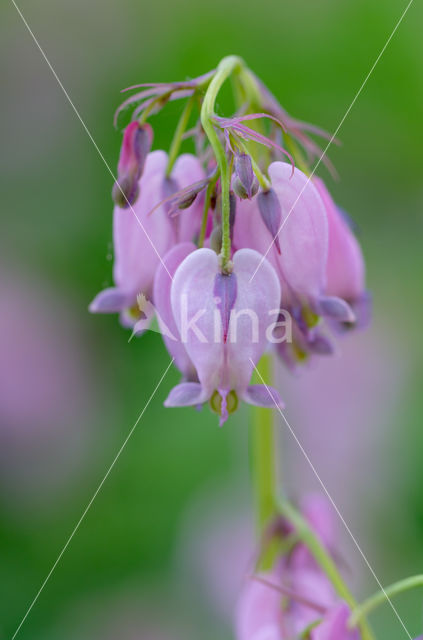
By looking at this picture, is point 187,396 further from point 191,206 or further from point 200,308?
point 191,206

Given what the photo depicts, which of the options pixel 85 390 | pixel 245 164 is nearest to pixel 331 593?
pixel 245 164

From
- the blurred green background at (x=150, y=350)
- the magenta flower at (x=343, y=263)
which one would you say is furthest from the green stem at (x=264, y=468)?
the blurred green background at (x=150, y=350)

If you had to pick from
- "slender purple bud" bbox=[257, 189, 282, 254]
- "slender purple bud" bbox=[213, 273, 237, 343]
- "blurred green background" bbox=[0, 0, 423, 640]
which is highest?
"slender purple bud" bbox=[257, 189, 282, 254]

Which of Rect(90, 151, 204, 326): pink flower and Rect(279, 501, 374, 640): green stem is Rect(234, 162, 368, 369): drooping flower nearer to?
Rect(90, 151, 204, 326): pink flower

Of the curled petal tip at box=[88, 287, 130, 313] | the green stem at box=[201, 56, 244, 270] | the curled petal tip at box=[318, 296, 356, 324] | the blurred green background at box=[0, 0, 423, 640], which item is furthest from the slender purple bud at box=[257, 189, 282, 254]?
the blurred green background at box=[0, 0, 423, 640]

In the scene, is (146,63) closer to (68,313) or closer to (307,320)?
(68,313)

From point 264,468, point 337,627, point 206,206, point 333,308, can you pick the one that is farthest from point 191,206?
point 337,627

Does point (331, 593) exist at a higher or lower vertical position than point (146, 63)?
lower
